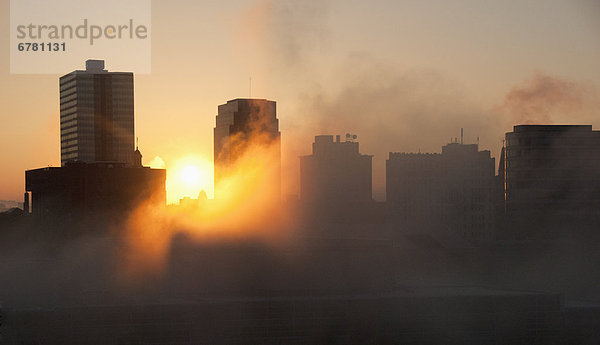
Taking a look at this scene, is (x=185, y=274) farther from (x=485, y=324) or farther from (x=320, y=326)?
(x=485, y=324)

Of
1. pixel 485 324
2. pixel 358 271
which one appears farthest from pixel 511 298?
pixel 358 271

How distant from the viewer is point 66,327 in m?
102

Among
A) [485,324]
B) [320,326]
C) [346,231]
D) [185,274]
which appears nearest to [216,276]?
[185,274]

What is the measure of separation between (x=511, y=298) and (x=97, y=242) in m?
58.8

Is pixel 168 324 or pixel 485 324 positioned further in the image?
pixel 485 324

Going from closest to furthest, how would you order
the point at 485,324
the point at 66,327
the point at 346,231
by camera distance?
the point at 66,327
the point at 485,324
the point at 346,231

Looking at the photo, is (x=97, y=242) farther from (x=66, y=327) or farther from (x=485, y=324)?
(x=485, y=324)

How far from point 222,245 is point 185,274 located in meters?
6.79

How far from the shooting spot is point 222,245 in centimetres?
11581

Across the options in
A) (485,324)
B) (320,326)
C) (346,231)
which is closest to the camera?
(320,326)

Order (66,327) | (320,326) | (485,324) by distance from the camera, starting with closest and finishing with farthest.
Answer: (66,327), (320,326), (485,324)

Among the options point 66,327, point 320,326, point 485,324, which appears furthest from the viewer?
point 485,324

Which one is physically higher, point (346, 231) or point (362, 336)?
point (346, 231)

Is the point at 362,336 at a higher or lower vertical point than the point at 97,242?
lower
